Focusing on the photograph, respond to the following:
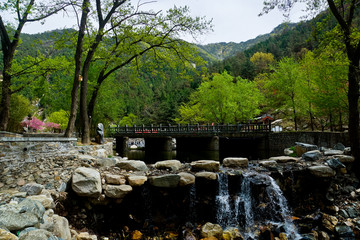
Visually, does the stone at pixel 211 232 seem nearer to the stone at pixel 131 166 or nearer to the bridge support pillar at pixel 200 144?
the stone at pixel 131 166

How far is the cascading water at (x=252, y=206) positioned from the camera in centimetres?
660

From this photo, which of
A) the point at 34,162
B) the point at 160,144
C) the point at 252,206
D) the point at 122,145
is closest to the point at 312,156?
the point at 252,206

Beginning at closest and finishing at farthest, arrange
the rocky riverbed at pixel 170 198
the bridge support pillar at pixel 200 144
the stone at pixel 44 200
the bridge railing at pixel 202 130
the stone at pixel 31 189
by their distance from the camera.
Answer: the stone at pixel 44 200 → the stone at pixel 31 189 → the rocky riverbed at pixel 170 198 → the bridge support pillar at pixel 200 144 → the bridge railing at pixel 202 130


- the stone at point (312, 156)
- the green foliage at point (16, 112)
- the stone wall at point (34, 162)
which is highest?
the green foliage at point (16, 112)

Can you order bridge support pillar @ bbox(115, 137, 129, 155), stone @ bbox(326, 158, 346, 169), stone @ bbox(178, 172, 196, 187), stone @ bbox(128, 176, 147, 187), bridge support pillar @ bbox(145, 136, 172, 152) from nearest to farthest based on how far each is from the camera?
stone @ bbox(128, 176, 147, 187)
stone @ bbox(178, 172, 196, 187)
stone @ bbox(326, 158, 346, 169)
bridge support pillar @ bbox(145, 136, 172, 152)
bridge support pillar @ bbox(115, 137, 129, 155)

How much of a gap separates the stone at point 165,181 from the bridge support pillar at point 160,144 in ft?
56.4

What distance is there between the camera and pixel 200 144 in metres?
A: 26.0

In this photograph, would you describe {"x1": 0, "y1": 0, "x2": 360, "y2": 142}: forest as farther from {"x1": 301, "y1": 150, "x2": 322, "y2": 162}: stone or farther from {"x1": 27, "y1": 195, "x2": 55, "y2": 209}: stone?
{"x1": 27, "y1": 195, "x2": 55, "y2": 209}: stone

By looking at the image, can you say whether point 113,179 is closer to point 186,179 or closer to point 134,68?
point 186,179

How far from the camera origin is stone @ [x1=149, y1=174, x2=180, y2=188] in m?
6.60

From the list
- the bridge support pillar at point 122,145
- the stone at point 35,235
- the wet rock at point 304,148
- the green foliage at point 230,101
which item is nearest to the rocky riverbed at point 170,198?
the stone at point 35,235

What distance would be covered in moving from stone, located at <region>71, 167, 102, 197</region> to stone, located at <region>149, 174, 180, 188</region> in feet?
5.22

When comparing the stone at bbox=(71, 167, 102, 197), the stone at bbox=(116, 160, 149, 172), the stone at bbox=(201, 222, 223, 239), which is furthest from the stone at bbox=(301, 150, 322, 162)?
the stone at bbox=(71, 167, 102, 197)

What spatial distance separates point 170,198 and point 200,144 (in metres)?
19.5
